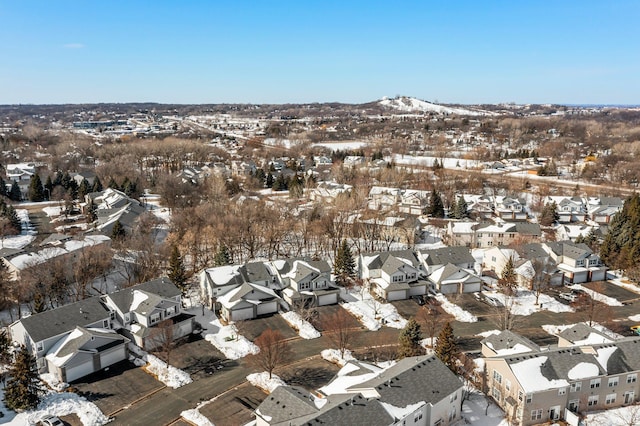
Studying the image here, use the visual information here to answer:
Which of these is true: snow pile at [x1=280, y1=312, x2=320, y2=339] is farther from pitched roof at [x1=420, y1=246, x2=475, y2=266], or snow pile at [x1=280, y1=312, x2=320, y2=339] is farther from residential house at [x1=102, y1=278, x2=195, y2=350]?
pitched roof at [x1=420, y1=246, x2=475, y2=266]

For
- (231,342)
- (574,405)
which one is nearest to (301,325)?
(231,342)

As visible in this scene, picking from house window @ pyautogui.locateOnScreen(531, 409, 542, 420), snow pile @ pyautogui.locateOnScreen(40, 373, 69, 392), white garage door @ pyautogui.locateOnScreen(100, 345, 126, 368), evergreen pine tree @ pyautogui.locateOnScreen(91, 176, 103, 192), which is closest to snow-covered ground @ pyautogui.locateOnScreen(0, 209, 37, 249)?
evergreen pine tree @ pyautogui.locateOnScreen(91, 176, 103, 192)

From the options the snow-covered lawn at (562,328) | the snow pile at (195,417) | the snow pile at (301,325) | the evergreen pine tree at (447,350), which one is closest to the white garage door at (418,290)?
the snow-covered lawn at (562,328)

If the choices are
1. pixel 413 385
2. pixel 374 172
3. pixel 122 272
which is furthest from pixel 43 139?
pixel 413 385

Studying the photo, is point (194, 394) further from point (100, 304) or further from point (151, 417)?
point (100, 304)

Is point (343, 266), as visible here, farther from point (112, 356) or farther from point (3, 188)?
A: point (3, 188)

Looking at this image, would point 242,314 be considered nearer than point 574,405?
No

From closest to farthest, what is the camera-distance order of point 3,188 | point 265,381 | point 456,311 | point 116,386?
point 116,386 < point 265,381 < point 456,311 < point 3,188
